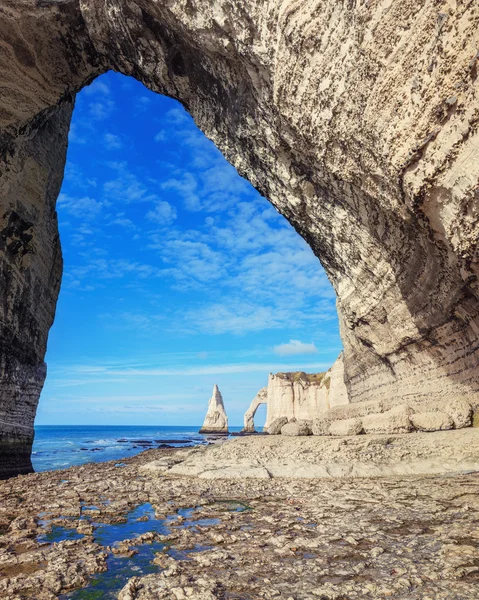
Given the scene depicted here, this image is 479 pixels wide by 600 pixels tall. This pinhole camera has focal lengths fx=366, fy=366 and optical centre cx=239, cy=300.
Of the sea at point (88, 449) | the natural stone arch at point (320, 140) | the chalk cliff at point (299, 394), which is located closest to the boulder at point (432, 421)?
the natural stone arch at point (320, 140)

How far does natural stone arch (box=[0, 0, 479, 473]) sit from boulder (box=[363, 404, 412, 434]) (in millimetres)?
1657

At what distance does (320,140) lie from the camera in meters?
10.5

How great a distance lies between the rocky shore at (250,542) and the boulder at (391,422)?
12.1 ft

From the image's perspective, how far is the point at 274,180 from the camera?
49.2ft

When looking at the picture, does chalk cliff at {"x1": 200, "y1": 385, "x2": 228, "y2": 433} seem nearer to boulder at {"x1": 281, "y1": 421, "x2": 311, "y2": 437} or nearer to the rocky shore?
boulder at {"x1": 281, "y1": 421, "x2": 311, "y2": 437}

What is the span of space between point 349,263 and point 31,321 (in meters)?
16.7

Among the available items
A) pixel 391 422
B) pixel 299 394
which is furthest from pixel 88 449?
pixel 391 422

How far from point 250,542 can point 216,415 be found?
9396cm

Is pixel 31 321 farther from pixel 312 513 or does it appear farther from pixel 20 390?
pixel 312 513

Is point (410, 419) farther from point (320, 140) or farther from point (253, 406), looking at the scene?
point (253, 406)

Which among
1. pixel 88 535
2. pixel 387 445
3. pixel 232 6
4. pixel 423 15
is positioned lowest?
pixel 88 535

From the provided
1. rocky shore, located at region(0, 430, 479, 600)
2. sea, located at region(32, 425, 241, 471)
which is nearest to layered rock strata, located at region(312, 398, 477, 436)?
rocky shore, located at region(0, 430, 479, 600)

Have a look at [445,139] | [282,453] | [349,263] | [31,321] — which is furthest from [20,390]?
[445,139]

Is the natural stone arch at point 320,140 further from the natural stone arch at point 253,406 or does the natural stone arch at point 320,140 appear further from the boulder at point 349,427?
the natural stone arch at point 253,406
